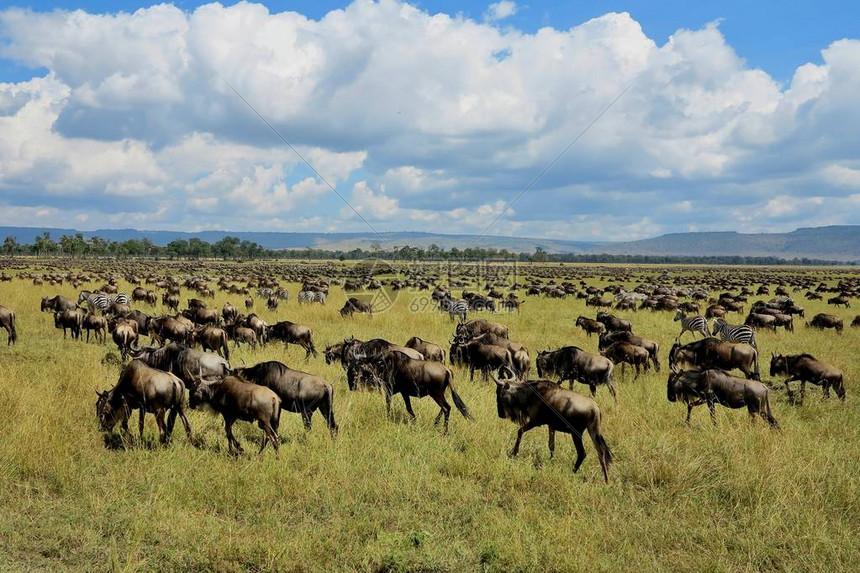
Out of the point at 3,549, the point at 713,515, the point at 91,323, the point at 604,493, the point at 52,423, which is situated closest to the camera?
the point at 3,549

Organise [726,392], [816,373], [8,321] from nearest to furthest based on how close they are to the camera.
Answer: [726,392] < [816,373] < [8,321]

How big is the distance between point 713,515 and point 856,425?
551cm

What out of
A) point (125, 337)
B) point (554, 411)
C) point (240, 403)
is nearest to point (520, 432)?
point (554, 411)

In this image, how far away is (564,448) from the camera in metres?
8.65

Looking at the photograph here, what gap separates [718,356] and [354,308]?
1701 cm

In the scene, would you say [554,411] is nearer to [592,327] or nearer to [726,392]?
[726,392]

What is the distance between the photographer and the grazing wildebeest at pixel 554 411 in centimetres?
743

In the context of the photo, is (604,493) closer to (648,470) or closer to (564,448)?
(648,470)

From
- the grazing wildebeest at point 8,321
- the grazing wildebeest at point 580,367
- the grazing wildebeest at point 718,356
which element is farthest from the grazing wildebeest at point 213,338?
the grazing wildebeest at point 718,356

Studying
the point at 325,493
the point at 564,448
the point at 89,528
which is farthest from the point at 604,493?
the point at 89,528

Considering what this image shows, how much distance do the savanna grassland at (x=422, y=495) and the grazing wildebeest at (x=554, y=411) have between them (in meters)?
0.39

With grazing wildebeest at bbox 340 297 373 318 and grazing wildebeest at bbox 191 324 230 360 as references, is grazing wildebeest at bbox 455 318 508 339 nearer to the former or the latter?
grazing wildebeest at bbox 191 324 230 360

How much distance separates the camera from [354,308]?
26.2m

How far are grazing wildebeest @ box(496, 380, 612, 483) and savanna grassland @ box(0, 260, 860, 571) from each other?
388mm
